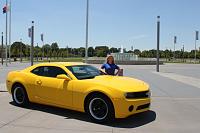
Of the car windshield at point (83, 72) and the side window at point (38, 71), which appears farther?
the side window at point (38, 71)

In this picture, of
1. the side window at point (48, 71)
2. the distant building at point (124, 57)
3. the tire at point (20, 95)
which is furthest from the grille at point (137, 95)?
the distant building at point (124, 57)

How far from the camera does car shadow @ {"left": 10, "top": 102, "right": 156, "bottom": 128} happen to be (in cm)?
749

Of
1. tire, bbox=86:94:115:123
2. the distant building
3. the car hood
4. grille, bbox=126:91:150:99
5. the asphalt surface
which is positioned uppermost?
the distant building

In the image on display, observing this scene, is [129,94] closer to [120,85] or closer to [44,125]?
[120,85]

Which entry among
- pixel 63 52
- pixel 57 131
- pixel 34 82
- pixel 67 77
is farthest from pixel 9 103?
pixel 63 52

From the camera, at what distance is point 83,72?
8695mm

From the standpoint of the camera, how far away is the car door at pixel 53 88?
27.0 feet

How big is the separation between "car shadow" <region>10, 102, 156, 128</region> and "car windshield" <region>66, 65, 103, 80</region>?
0.98 m

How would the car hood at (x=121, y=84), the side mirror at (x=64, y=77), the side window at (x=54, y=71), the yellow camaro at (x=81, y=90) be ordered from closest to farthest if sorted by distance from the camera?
the yellow camaro at (x=81, y=90)
the car hood at (x=121, y=84)
the side mirror at (x=64, y=77)
the side window at (x=54, y=71)

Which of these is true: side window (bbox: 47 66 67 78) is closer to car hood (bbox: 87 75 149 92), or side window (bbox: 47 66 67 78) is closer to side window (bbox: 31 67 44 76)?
side window (bbox: 31 67 44 76)

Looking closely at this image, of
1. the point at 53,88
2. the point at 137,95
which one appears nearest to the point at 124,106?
the point at 137,95

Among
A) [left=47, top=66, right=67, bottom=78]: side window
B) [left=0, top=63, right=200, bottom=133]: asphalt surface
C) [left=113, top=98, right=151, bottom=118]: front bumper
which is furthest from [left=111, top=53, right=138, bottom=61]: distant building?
[left=113, top=98, right=151, bottom=118]: front bumper

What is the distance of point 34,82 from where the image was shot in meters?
9.08

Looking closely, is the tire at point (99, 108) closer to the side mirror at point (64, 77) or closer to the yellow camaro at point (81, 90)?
the yellow camaro at point (81, 90)
